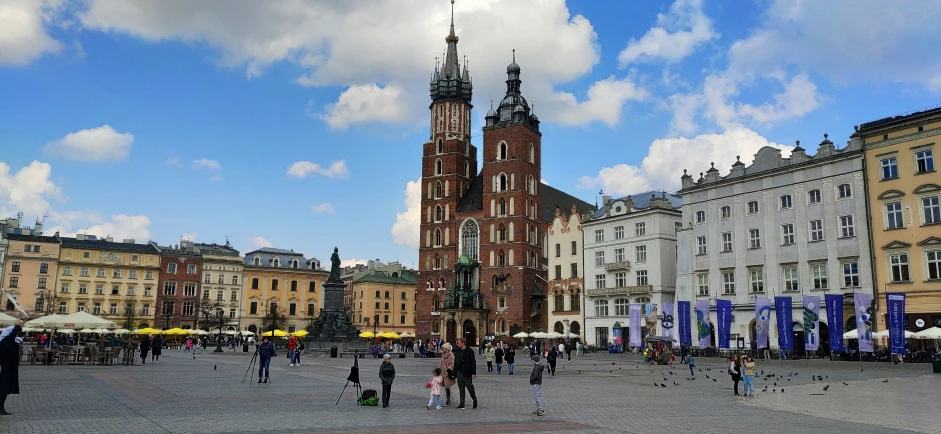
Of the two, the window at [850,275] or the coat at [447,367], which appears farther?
the window at [850,275]

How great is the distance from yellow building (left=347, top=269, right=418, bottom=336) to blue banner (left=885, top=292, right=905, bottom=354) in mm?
85374

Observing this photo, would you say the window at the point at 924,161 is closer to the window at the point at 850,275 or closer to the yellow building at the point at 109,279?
the window at the point at 850,275

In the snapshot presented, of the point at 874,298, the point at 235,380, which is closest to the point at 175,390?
the point at 235,380

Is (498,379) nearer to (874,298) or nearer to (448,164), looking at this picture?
(874,298)

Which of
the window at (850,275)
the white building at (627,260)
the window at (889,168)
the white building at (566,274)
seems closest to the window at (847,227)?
the window at (850,275)

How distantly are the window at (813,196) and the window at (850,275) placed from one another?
4.87 meters

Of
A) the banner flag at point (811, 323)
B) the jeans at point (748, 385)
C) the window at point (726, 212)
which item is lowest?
the jeans at point (748, 385)

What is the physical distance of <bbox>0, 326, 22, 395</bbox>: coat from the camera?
1470 cm

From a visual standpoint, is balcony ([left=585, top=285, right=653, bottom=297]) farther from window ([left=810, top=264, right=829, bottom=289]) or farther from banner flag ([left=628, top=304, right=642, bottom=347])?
window ([left=810, top=264, right=829, bottom=289])

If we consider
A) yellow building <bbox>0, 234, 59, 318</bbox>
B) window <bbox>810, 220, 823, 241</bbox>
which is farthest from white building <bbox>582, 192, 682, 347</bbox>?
yellow building <bbox>0, 234, 59, 318</bbox>

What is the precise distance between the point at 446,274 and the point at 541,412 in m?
78.1

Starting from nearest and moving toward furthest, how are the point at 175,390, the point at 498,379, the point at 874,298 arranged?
1. the point at 175,390
2. the point at 498,379
3. the point at 874,298

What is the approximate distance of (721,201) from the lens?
58094mm

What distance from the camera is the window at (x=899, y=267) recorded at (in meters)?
45.9
